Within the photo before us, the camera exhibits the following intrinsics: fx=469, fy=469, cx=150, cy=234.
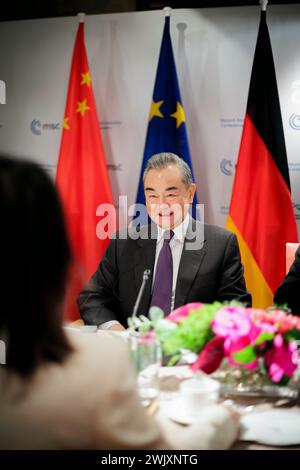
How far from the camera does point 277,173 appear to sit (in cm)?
356

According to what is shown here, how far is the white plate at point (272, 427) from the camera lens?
1.14 m

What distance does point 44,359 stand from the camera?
0.90 m

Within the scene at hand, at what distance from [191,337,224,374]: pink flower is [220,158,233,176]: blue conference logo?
2.78 metres

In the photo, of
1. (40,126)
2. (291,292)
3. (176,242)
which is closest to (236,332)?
(291,292)

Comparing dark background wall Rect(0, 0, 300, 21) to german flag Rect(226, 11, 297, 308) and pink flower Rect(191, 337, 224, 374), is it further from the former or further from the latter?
pink flower Rect(191, 337, 224, 374)

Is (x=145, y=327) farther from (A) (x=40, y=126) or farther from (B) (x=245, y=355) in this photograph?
(A) (x=40, y=126)

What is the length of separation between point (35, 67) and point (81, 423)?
3.93m

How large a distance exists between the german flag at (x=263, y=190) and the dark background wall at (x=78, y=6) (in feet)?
2.42

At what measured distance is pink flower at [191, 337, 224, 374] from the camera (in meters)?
1.33

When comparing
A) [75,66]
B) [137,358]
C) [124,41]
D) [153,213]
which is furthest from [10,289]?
[124,41]

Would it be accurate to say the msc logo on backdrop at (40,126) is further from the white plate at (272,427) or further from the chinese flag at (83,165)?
the white plate at (272,427)

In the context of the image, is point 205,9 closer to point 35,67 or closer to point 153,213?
point 35,67

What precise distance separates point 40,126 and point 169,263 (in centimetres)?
241

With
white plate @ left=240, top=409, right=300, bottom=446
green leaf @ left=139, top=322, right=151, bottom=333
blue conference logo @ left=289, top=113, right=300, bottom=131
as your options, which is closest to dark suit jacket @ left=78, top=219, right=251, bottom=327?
green leaf @ left=139, top=322, right=151, bottom=333
